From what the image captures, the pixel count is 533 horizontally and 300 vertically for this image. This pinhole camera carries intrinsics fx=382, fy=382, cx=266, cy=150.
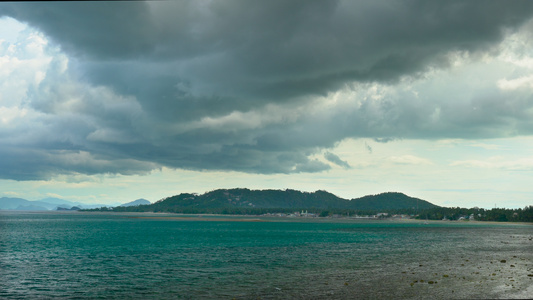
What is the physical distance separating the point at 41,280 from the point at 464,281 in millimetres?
62867

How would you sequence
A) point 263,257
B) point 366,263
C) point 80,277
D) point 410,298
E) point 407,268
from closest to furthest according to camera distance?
point 410,298
point 80,277
point 407,268
point 366,263
point 263,257

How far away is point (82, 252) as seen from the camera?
101 m

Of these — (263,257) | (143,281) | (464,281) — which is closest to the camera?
(464,281)

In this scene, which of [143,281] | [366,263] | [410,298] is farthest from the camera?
[366,263]

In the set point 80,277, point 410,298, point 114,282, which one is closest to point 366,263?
point 410,298

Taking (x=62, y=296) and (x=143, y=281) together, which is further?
(x=143, y=281)

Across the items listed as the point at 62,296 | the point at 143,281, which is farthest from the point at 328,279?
the point at 62,296

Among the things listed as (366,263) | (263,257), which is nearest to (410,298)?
(366,263)

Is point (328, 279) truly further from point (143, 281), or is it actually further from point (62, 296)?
point (62, 296)

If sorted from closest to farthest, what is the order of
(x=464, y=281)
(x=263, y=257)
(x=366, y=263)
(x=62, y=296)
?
(x=62, y=296)
(x=464, y=281)
(x=366, y=263)
(x=263, y=257)

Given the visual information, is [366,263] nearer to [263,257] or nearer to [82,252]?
[263,257]

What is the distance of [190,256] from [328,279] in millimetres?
43378

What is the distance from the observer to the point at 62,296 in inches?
1892

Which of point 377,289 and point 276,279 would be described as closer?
point 377,289
